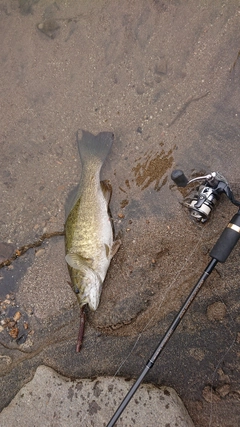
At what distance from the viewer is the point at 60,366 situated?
3.56 m

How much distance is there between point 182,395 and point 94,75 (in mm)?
3353

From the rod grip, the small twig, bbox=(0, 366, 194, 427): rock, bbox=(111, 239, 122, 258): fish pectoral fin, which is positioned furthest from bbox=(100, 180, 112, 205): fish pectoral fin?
bbox=(0, 366, 194, 427): rock

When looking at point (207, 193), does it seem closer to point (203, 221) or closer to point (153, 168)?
point (203, 221)

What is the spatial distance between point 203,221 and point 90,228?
1.12 meters

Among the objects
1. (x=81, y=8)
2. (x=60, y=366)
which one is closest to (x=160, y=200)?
(x=60, y=366)

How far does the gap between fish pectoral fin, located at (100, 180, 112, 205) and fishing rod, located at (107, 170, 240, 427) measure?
0.85 meters

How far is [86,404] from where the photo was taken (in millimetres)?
3250

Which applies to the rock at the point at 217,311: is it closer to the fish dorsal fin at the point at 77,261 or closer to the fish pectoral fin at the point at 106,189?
the fish dorsal fin at the point at 77,261

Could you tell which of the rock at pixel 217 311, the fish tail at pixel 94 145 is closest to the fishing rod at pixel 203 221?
the rock at pixel 217 311

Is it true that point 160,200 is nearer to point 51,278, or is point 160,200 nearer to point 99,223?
point 99,223

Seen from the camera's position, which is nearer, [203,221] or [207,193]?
[207,193]

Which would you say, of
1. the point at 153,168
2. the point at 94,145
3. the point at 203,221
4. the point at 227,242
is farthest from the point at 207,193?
the point at 94,145

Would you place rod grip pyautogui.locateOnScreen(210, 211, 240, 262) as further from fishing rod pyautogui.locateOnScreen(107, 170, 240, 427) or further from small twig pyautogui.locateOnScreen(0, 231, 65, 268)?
small twig pyautogui.locateOnScreen(0, 231, 65, 268)

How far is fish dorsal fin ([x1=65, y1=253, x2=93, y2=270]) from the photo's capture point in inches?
137
